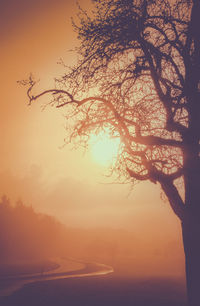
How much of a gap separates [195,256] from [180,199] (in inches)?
58.3

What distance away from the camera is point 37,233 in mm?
135500

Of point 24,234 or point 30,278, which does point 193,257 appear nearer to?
point 30,278

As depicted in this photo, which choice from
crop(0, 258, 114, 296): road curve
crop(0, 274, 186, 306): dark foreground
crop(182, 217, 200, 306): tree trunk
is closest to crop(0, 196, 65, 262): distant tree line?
crop(0, 258, 114, 296): road curve

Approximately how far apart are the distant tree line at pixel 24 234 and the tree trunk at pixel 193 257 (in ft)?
351

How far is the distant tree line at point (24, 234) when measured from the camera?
115 metres

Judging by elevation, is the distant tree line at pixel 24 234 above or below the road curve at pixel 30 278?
above

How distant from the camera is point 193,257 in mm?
Answer: 7578

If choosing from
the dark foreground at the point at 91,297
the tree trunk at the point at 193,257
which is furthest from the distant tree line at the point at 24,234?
the tree trunk at the point at 193,257

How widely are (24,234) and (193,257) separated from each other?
129 meters

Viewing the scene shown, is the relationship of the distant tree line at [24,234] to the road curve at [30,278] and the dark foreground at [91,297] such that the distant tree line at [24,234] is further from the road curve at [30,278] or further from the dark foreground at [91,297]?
the dark foreground at [91,297]

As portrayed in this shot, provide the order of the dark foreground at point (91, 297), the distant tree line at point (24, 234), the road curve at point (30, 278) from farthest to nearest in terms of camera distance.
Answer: the distant tree line at point (24, 234)
the road curve at point (30, 278)
the dark foreground at point (91, 297)

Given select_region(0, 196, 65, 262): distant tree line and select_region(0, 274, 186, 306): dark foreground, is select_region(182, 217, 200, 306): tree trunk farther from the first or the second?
select_region(0, 196, 65, 262): distant tree line

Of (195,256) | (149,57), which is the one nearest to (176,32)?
(149,57)

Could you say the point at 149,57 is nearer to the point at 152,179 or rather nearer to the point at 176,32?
the point at 176,32
